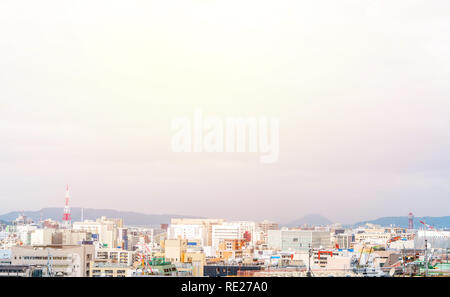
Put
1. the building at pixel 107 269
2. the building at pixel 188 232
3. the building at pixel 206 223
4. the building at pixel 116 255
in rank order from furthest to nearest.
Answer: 1. the building at pixel 188 232
2. the building at pixel 206 223
3. the building at pixel 116 255
4. the building at pixel 107 269

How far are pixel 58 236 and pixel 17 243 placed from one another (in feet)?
1.79

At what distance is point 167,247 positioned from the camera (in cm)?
782

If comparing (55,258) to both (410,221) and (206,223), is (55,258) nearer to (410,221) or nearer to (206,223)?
(206,223)

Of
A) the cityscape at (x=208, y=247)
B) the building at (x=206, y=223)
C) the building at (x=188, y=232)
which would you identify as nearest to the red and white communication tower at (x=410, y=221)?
the cityscape at (x=208, y=247)

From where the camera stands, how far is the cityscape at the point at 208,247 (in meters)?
5.21

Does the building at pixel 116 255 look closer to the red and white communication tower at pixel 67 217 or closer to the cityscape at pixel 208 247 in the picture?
the cityscape at pixel 208 247

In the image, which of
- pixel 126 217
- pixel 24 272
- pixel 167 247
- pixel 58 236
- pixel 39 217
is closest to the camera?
pixel 24 272

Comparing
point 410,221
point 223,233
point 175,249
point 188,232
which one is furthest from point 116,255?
point 410,221

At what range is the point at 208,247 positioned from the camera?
8.52 meters

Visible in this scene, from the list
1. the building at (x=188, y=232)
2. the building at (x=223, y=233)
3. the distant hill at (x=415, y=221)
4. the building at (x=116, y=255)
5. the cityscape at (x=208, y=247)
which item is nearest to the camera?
the cityscape at (x=208, y=247)

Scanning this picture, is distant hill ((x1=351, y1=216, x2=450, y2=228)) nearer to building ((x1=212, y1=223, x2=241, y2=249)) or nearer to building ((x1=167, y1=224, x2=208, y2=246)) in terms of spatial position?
building ((x1=212, y1=223, x2=241, y2=249))

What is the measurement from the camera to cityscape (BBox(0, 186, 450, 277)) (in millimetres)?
5211
